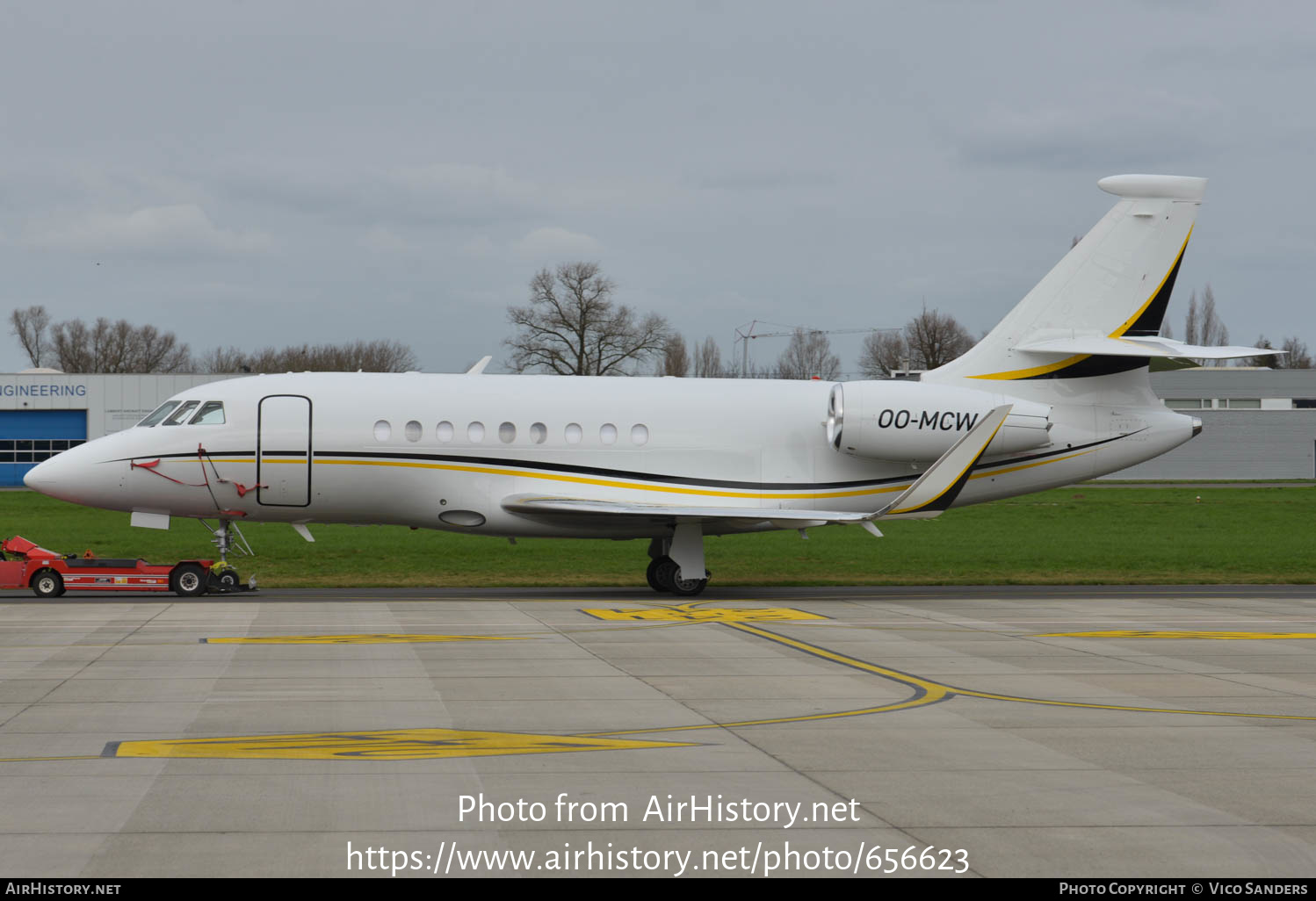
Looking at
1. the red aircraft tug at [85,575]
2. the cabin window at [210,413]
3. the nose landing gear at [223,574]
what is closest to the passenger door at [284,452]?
the cabin window at [210,413]

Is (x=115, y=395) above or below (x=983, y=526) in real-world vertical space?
above

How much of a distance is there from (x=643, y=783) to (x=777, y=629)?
34.1 ft

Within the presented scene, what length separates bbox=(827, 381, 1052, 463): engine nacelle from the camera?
25.9 meters

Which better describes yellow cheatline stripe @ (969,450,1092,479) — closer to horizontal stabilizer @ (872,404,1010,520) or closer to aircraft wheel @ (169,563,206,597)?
horizontal stabilizer @ (872,404,1010,520)

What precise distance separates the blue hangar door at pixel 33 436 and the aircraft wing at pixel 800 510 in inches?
2675

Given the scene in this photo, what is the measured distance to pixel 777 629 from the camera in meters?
19.3

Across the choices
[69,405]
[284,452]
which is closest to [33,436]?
[69,405]

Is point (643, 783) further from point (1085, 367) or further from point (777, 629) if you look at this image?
point (1085, 367)

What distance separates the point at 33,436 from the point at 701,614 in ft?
249

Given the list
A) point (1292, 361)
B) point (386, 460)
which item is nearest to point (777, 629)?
point (386, 460)

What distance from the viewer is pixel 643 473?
25.8 metres

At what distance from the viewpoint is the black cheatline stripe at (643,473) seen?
24844 mm

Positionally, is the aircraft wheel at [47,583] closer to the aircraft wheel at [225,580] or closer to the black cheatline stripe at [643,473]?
the black cheatline stripe at [643,473]

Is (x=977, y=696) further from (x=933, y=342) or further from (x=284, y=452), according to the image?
(x=933, y=342)
